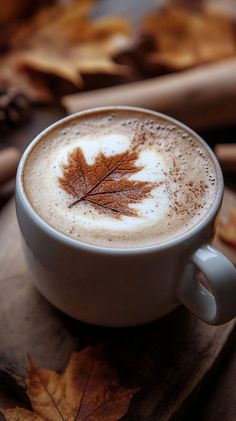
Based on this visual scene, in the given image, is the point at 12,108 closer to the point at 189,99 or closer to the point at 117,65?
the point at 117,65

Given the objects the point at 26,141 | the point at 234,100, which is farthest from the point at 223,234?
the point at 26,141

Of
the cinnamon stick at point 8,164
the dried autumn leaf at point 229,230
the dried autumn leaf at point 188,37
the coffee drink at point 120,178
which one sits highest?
the coffee drink at point 120,178

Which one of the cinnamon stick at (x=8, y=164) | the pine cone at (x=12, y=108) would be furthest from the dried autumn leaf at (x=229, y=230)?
the pine cone at (x=12, y=108)

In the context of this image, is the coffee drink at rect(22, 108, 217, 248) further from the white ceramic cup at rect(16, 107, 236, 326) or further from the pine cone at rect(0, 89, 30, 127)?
the pine cone at rect(0, 89, 30, 127)

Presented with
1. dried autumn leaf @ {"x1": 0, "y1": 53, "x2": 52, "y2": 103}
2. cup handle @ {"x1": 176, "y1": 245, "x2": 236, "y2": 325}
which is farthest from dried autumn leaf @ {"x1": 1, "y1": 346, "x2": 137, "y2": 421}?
dried autumn leaf @ {"x1": 0, "y1": 53, "x2": 52, "y2": 103}

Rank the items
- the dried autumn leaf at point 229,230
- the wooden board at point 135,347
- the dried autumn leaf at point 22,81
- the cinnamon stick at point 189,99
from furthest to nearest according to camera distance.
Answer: the dried autumn leaf at point 22,81 < the cinnamon stick at point 189,99 < the dried autumn leaf at point 229,230 < the wooden board at point 135,347

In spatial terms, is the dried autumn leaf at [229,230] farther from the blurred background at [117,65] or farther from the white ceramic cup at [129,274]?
the white ceramic cup at [129,274]
